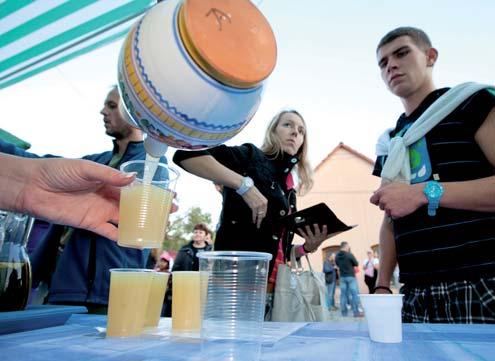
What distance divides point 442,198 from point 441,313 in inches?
18.7

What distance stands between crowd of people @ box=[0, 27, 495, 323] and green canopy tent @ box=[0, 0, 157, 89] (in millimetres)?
1311

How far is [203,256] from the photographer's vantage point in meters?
0.79

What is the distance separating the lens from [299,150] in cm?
247

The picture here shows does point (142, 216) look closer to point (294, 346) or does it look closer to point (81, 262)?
point (294, 346)

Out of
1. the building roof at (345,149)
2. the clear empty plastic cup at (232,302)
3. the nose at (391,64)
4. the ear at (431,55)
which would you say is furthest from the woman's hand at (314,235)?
the building roof at (345,149)

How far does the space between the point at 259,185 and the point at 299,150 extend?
2.01 feet

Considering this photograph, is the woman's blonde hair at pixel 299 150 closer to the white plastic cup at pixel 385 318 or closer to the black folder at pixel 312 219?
the black folder at pixel 312 219

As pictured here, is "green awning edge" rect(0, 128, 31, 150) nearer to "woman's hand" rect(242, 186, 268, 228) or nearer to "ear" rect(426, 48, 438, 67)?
"woman's hand" rect(242, 186, 268, 228)

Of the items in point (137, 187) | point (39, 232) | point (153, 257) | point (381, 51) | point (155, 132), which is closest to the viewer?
point (155, 132)

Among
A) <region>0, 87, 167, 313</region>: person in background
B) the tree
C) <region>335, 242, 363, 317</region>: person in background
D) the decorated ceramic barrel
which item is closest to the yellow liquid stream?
the decorated ceramic barrel

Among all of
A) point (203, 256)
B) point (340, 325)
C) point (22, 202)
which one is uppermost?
point (22, 202)

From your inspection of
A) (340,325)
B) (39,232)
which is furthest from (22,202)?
(39,232)

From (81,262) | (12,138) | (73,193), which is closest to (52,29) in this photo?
(12,138)

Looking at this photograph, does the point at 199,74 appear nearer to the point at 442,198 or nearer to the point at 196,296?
the point at 196,296
